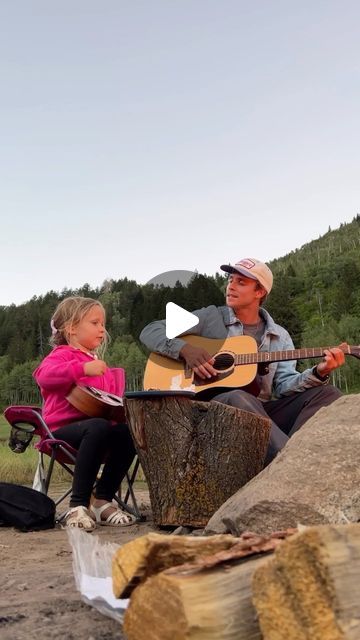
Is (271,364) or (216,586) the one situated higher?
(271,364)

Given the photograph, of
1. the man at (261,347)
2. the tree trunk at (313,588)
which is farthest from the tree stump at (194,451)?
the tree trunk at (313,588)

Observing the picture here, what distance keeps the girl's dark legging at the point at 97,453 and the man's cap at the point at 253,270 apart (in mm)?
1356

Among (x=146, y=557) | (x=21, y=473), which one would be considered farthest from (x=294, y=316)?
(x=146, y=557)

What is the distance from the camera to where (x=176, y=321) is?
16.6 ft

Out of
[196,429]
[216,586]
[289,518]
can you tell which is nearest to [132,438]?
[196,429]

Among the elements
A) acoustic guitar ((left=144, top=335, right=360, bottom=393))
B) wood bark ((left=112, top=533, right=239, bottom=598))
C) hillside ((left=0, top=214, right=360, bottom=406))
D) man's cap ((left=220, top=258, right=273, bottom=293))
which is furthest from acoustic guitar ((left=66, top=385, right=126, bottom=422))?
hillside ((left=0, top=214, right=360, bottom=406))

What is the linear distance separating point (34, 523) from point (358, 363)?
184ft

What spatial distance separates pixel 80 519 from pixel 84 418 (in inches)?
32.0

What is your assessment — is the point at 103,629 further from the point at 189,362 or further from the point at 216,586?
the point at 189,362

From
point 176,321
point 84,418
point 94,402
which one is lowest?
point 84,418

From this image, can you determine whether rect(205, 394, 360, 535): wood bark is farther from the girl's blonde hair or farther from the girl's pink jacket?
the girl's blonde hair

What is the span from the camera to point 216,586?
1.73 m

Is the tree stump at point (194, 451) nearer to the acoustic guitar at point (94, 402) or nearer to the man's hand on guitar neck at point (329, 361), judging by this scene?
the acoustic guitar at point (94, 402)

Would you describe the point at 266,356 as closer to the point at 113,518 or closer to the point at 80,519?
the point at 113,518
